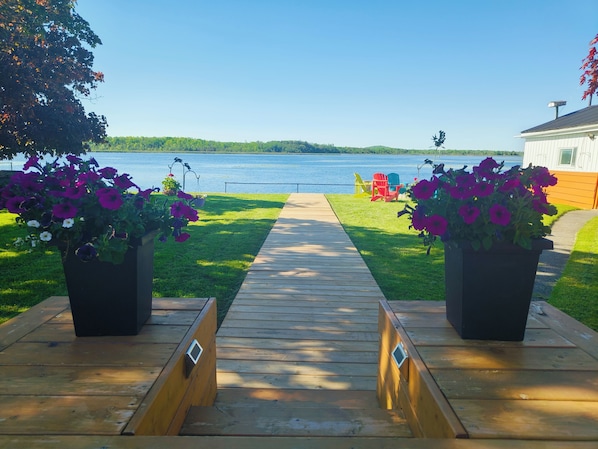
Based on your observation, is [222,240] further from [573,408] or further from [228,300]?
[573,408]

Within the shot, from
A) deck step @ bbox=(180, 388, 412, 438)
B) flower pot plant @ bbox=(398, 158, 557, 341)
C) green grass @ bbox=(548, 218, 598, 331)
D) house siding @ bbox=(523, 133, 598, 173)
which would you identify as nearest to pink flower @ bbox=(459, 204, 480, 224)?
flower pot plant @ bbox=(398, 158, 557, 341)

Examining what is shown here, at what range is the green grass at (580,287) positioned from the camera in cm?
377

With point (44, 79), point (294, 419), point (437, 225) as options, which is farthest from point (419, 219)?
point (44, 79)

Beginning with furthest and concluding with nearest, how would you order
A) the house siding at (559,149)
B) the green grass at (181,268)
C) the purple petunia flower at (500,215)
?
the house siding at (559,149) < the green grass at (181,268) < the purple petunia flower at (500,215)

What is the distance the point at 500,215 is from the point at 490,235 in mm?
85

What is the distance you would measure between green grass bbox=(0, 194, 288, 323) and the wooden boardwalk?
1.02 feet

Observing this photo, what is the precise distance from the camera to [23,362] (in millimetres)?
1426

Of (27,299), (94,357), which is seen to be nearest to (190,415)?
(94,357)

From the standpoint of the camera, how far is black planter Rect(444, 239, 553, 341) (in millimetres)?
1552

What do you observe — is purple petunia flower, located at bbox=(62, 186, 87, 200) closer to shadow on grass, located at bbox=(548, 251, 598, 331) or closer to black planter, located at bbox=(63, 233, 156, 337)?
black planter, located at bbox=(63, 233, 156, 337)

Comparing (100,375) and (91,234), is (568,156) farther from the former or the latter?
(100,375)

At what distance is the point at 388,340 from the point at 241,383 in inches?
38.1

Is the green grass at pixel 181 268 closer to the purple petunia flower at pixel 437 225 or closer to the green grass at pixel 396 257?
the green grass at pixel 396 257

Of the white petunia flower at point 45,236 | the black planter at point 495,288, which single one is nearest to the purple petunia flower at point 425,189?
the black planter at point 495,288
